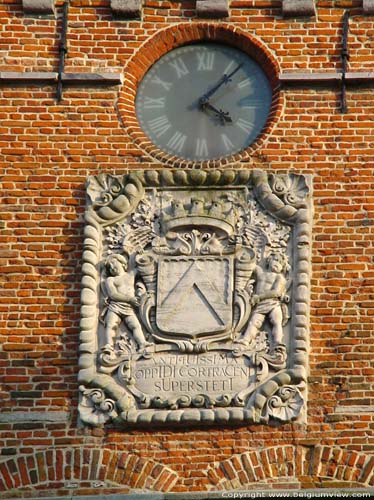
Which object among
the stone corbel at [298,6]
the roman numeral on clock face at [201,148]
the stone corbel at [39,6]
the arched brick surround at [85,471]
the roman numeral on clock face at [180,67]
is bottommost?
the arched brick surround at [85,471]

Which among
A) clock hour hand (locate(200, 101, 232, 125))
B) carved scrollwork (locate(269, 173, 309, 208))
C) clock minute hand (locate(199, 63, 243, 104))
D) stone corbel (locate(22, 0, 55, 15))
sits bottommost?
carved scrollwork (locate(269, 173, 309, 208))

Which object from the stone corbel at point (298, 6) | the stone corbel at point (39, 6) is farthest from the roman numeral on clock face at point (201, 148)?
the stone corbel at point (39, 6)

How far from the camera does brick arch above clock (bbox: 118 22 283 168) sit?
22891mm

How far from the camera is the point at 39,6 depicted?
23484mm

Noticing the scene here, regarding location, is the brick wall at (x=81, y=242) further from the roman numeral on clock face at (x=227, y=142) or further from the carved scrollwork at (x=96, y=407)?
the roman numeral on clock face at (x=227, y=142)

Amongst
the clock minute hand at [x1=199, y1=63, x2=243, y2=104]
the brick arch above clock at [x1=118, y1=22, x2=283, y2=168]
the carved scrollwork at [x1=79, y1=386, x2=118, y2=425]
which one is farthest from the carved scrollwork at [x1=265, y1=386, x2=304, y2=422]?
the clock minute hand at [x1=199, y1=63, x2=243, y2=104]

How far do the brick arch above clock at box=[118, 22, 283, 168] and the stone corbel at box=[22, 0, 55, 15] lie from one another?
93 centimetres

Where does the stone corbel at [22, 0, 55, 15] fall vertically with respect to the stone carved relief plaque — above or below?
above

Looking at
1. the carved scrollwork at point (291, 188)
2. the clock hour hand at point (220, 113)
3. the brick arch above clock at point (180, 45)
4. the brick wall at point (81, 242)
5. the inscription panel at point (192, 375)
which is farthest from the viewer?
the clock hour hand at point (220, 113)

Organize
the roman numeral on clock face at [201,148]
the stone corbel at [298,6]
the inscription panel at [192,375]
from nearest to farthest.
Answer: the inscription panel at [192,375], the roman numeral on clock face at [201,148], the stone corbel at [298,6]

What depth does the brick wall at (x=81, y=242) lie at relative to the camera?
21.5 meters

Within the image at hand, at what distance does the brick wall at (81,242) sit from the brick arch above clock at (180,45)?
0.11ft

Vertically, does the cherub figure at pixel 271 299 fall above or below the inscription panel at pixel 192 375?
above

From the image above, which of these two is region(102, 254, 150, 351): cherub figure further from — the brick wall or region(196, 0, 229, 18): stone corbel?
region(196, 0, 229, 18): stone corbel
